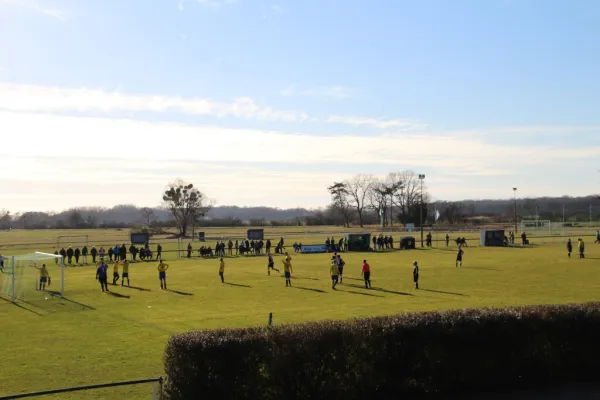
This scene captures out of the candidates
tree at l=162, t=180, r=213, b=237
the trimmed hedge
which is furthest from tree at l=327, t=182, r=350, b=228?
the trimmed hedge

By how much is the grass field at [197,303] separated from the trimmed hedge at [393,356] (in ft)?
8.22

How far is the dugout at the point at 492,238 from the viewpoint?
59.9m

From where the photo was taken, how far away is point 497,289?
2702 centimetres

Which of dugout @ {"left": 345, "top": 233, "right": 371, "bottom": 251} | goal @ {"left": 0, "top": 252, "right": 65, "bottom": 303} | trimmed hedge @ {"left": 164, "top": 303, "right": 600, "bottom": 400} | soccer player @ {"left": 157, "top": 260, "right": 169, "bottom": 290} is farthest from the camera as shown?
dugout @ {"left": 345, "top": 233, "right": 371, "bottom": 251}

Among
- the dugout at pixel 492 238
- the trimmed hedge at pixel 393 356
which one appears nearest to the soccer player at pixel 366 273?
the trimmed hedge at pixel 393 356

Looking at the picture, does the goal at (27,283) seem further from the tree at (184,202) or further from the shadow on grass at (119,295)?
the tree at (184,202)

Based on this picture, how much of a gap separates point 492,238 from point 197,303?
4303 centimetres

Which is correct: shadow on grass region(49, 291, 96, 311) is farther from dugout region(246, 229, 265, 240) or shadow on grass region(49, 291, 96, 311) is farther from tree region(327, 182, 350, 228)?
tree region(327, 182, 350, 228)

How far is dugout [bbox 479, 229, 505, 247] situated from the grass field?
1765cm

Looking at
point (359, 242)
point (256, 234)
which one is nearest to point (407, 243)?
point (359, 242)

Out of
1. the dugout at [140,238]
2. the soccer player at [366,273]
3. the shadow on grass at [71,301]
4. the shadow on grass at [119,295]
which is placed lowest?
the shadow on grass at [71,301]

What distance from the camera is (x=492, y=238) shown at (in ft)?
198

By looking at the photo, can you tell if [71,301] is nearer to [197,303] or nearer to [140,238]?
[197,303]

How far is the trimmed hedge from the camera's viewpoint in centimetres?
970
